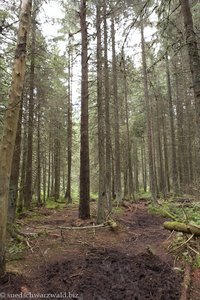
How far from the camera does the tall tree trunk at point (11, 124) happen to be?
4.39m

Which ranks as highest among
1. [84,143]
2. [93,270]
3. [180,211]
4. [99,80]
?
[99,80]

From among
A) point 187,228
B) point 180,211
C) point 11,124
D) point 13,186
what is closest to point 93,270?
point 187,228

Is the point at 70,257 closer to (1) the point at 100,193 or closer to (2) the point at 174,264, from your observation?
(2) the point at 174,264

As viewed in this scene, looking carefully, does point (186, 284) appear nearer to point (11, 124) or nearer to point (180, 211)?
point (11, 124)

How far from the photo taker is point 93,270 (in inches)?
196

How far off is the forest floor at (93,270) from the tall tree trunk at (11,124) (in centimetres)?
71

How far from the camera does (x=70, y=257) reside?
229 inches

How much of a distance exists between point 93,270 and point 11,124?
3181mm

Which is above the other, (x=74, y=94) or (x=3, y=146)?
(x=74, y=94)

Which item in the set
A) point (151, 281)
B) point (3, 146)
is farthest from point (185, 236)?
point (3, 146)

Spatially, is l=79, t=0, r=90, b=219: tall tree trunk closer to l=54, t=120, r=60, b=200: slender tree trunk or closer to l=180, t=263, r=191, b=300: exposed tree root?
l=180, t=263, r=191, b=300: exposed tree root

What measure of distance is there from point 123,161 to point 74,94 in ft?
24.3

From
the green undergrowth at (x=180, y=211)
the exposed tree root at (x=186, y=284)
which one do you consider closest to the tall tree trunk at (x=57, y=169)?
the green undergrowth at (x=180, y=211)

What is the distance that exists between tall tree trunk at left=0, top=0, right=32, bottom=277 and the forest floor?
0.71m
